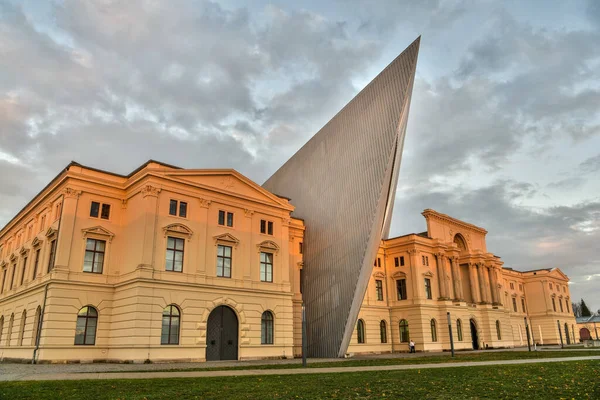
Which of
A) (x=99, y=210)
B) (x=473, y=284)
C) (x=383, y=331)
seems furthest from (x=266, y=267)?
(x=473, y=284)

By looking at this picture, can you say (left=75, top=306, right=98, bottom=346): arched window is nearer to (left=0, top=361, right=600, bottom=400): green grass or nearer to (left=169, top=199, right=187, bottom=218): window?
(left=169, top=199, right=187, bottom=218): window

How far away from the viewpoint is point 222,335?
31828mm

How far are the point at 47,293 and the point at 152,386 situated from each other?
1904 cm

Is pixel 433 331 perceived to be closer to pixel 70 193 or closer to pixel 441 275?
pixel 441 275

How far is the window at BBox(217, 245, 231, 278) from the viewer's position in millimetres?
33188

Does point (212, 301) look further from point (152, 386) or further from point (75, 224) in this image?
point (152, 386)

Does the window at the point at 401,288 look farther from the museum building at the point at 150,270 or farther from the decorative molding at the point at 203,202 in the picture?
the decorative molding at the point at 203,202

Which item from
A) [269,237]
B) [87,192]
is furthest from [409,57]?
[87,192]

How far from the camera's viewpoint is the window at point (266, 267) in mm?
35969

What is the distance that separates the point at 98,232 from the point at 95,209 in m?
1.69

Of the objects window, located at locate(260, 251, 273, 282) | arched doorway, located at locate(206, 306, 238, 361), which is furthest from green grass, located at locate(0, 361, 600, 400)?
window, located at locate(260, 251, 273, 282)

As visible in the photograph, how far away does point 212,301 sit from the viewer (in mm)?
31594

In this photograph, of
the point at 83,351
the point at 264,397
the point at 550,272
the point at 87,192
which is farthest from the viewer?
the point at 550,272

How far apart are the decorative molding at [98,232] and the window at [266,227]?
11107mm
